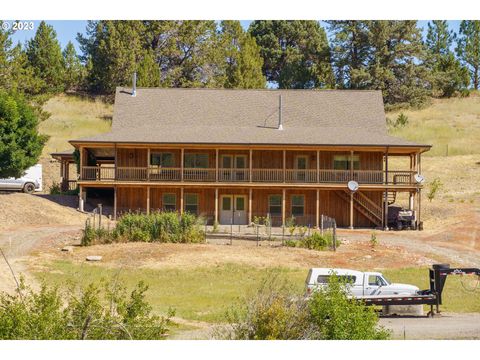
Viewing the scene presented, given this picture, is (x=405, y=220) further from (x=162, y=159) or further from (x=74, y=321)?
(x=74, y=321)

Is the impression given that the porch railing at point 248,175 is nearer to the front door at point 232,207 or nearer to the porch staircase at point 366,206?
the porch staircase at point 366,206

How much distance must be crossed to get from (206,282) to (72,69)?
195 feet

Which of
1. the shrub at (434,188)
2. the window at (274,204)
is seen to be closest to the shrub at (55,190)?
the window at (274,204)

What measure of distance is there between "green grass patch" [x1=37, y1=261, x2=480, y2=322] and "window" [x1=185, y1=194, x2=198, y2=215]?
616 inches

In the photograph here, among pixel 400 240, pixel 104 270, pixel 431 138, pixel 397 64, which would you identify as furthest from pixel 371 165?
pixel 397 64

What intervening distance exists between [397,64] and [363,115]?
35675mm

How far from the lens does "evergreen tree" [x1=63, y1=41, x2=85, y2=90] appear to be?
8869 centimetres

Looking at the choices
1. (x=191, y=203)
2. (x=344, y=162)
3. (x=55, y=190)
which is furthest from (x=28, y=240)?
(x=344, y=162)

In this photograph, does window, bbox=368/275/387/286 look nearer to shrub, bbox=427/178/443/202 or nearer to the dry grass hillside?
shrub, bbox=427/178/443/202

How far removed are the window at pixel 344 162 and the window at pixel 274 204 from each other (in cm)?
381

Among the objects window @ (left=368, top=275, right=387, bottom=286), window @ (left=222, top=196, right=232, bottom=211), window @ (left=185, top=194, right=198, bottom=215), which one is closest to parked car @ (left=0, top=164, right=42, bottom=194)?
window @ (left=185, top=194, right=198, bottom=215)

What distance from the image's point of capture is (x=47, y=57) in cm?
8625

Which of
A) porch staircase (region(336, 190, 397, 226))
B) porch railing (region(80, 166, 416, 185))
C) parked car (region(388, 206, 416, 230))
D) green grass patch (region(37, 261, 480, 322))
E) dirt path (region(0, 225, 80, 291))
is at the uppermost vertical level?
porch railing (region(80, 166, 416, 185))

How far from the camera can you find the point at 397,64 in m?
91.2
